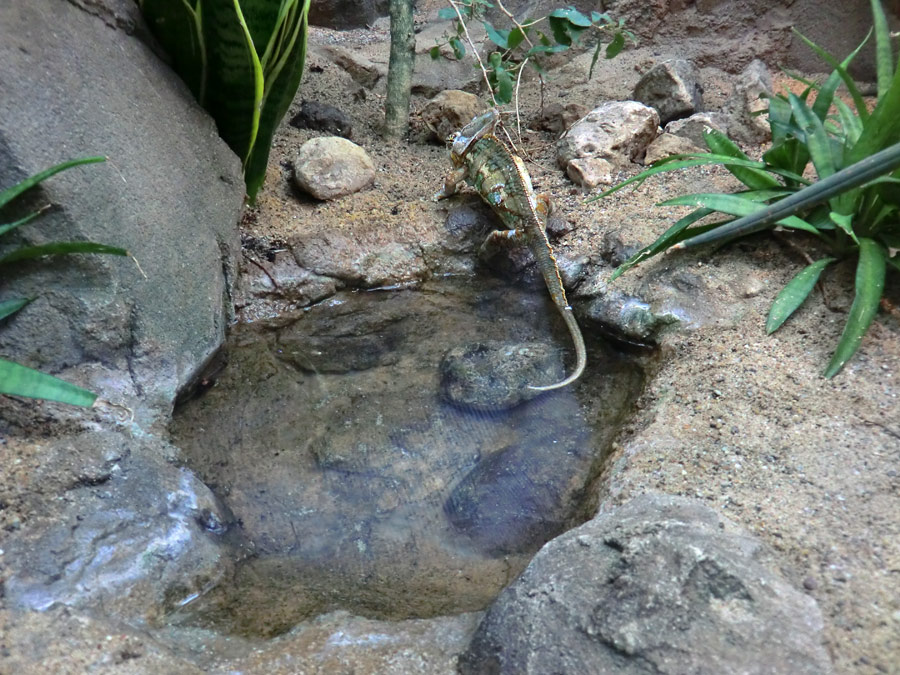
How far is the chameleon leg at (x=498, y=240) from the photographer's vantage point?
328 cm

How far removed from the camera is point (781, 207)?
4.97 feet

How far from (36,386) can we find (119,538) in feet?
1.54

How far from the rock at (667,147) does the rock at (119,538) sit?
289 cm

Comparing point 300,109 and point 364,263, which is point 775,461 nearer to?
point 364,263

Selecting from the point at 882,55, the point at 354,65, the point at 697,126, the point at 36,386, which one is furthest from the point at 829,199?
the point at 354,65

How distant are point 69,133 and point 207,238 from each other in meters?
0.74

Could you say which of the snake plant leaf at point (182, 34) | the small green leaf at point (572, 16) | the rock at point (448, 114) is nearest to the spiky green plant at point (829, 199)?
the small green leaf at point (572, 16)

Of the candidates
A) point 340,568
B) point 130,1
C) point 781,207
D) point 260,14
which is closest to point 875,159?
point 781,207

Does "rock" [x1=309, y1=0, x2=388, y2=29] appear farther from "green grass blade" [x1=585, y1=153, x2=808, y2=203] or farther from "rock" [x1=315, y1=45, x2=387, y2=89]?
"green grass blade" [x1=585, y1=153, x2=808, y2=203]

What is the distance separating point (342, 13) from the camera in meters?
5.96

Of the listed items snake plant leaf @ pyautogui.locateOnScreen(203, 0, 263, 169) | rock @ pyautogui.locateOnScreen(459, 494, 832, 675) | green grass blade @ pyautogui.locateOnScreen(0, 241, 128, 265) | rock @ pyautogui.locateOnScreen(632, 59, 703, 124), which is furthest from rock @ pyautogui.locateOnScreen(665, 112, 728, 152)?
green grass blade @ pyautogui.locateOnScreen(0, 241, 128, 265)

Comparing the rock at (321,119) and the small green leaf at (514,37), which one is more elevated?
the small green leaf at (514,37)

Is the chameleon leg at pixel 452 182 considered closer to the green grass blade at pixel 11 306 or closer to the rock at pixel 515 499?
the rock at pixel 515 499

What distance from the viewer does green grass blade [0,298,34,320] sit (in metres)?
1.98
